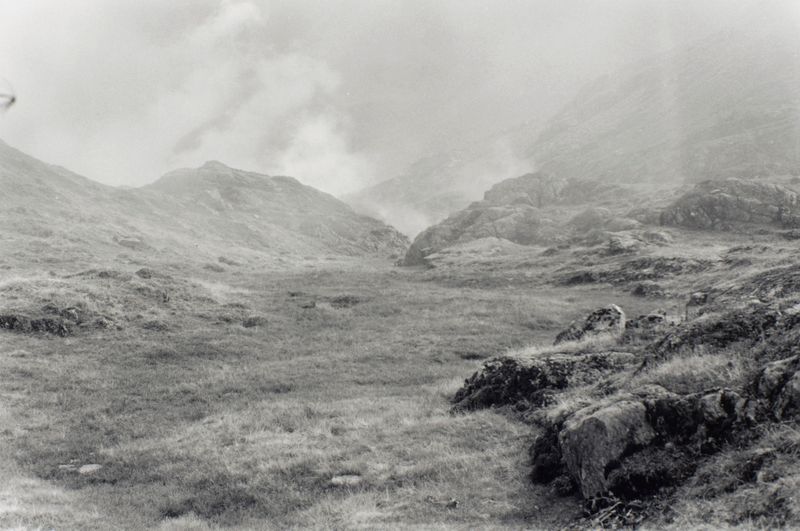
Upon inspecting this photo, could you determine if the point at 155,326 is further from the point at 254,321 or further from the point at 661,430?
the point at 661,430

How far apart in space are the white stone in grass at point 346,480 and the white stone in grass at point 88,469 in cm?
686

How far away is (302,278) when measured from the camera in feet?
192

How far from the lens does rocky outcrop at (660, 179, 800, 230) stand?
6719 centimetres

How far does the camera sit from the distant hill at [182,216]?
2815 inches

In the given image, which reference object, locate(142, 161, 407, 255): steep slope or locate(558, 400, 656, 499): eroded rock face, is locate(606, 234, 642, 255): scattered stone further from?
locate(142, 161, 407, 255): steep slope

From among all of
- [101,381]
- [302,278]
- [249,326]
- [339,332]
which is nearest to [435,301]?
[339,332]

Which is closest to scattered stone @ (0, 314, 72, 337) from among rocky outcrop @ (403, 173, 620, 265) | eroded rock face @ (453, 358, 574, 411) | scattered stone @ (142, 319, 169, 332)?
scattered stone @ (142, 319, 169, 332)

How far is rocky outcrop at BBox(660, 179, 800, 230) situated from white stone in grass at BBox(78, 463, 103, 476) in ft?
253

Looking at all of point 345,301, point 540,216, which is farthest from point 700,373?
point 540,216

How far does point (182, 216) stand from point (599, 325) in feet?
360

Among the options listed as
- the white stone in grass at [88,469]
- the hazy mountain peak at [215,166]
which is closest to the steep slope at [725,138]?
the white stone in grass at [88,469]

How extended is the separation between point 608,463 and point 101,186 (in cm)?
13007

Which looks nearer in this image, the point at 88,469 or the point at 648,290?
the point at 88,469

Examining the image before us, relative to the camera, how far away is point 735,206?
229ft
